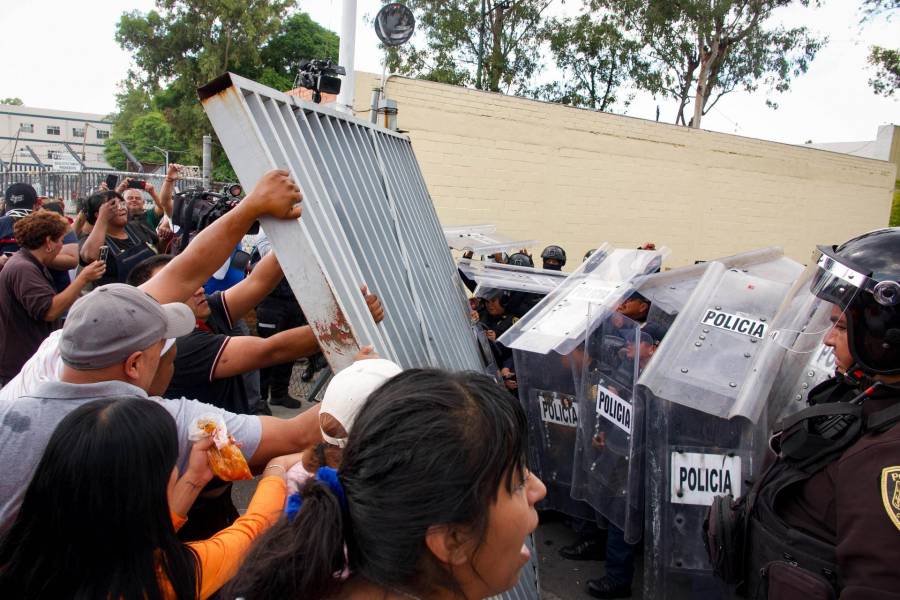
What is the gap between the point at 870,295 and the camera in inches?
72.1

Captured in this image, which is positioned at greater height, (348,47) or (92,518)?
(348,47)

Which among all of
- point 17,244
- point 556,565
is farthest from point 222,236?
point 17,244

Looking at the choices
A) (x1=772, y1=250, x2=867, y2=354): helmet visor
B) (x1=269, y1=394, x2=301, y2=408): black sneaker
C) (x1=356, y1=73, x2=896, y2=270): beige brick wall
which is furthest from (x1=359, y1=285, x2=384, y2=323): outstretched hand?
(x1=356, y1=73, x2=896, y2=270): beige brick wall

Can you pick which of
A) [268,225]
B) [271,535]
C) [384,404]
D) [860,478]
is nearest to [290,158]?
[268,225]

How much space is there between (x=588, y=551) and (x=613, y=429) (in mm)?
1359

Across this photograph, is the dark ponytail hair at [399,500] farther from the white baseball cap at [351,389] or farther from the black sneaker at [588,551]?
the black sneaker at [588,551]

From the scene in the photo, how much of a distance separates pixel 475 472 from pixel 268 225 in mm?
1011

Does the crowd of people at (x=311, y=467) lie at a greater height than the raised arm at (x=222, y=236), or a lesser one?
lesser

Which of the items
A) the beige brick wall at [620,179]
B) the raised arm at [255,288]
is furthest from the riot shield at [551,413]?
the beige brick wall at [620,179]

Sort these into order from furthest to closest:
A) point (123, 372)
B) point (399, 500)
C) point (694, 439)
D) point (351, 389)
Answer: point (694, 439), point (123, 372), point (351, 389), point (399, 500)

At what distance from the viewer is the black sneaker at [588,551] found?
4.11 m

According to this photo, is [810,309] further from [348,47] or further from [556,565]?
[348,47]

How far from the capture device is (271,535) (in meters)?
1.12

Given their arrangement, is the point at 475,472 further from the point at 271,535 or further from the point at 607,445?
the point at 607,445
